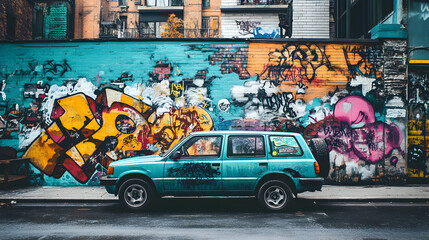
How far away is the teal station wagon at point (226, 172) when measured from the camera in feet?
23.7

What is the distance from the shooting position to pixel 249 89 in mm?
10672

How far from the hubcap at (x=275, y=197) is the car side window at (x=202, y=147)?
1363mm

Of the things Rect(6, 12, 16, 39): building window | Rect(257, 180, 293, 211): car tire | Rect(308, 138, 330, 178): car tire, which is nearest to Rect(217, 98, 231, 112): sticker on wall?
Rect(308, 138, 330, 178): car tire

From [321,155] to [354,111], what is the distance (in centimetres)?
353

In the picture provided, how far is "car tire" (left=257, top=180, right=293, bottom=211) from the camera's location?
23.7 ft

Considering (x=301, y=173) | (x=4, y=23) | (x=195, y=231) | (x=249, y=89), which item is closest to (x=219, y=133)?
(x=301, y=173)

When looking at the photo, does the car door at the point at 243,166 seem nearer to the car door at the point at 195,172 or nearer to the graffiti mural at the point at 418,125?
the car door at the point at 195,172

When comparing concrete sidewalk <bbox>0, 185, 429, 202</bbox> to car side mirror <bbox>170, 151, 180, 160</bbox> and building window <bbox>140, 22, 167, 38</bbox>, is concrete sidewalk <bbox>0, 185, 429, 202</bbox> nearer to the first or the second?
car side mirror <bbox>170, 151, 180, 160</bbox>

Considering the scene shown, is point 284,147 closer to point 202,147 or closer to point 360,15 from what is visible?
point 202,147

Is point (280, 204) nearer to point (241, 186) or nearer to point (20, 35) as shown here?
point (241, 186)

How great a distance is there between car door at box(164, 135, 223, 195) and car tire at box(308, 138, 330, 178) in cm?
231

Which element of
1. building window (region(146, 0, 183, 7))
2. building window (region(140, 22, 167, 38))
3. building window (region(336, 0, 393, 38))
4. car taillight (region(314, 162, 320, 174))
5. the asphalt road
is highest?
building window (region(146, 0, 183, 7))

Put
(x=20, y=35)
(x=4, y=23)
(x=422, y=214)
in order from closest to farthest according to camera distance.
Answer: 1. (x=422, y=214)
2. (x=4, y=23)
3. (x=20, y=35)

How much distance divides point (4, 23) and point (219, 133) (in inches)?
569
